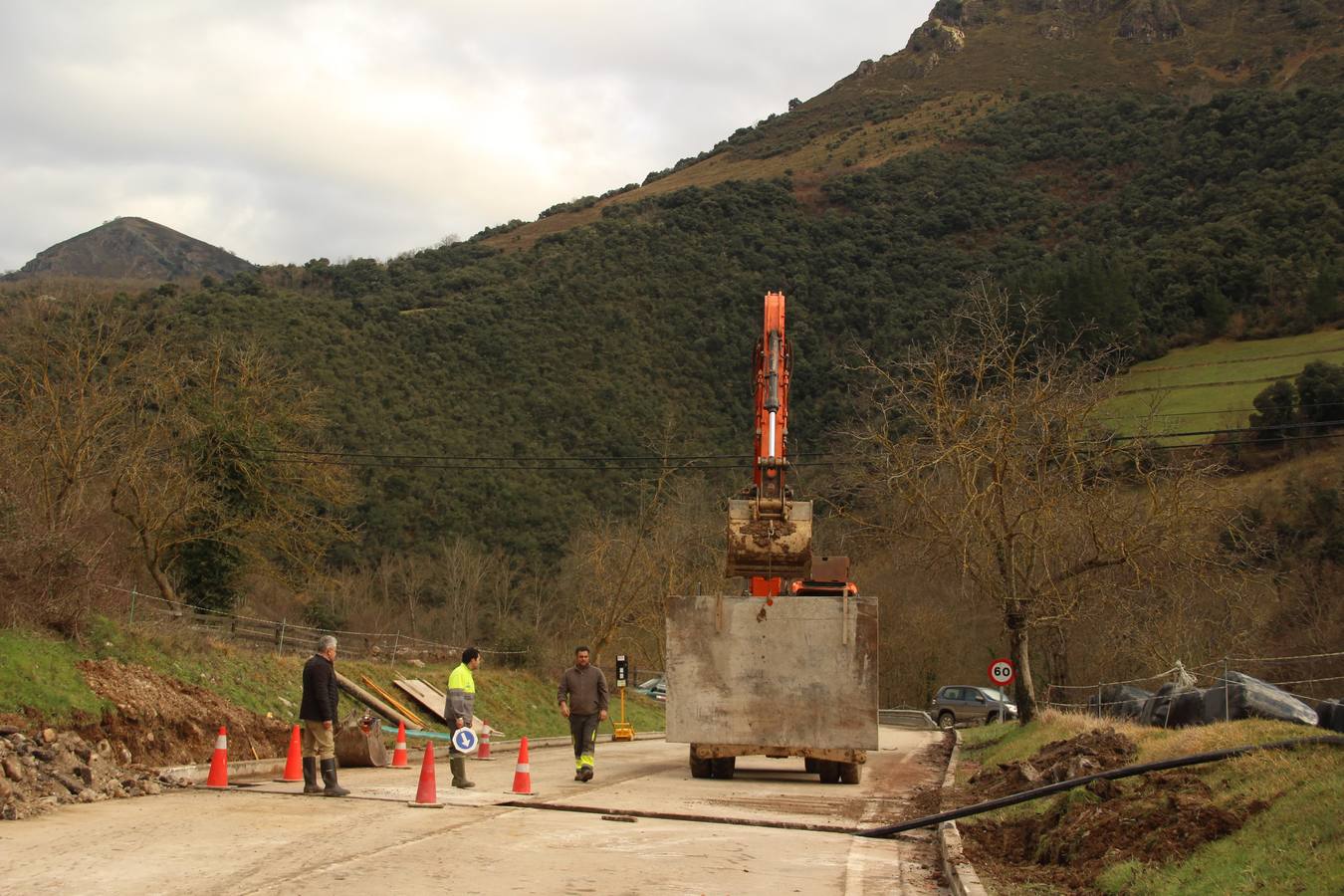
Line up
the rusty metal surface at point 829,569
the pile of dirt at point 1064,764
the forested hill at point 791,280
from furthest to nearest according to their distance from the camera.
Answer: the forested hill at point 791,280 → the rusty metal surface at point 829,569 → the pile of dirt at point 1064,764

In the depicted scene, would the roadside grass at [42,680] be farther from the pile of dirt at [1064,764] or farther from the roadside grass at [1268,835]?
the roadside grass at [1268,835]

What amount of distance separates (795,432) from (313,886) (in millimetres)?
60542

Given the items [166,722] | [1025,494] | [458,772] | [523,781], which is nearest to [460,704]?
[458,772]

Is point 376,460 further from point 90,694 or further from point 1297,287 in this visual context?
point 1297,287

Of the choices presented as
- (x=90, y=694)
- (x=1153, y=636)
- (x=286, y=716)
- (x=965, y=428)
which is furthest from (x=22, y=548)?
(x=1153, y=636)

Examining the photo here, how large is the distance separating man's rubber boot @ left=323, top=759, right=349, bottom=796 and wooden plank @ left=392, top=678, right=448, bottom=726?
14377mm

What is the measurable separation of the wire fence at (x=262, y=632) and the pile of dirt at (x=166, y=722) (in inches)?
82.6

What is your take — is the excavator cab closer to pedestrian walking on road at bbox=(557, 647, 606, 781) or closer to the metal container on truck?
the metal container on truck

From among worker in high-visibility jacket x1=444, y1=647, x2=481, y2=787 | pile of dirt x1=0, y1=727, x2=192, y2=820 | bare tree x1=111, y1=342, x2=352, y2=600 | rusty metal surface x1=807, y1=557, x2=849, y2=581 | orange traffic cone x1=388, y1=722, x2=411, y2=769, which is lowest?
orange traffic cone x1=388, y1=722, x2=411, y2=769

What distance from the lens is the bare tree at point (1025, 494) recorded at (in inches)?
939

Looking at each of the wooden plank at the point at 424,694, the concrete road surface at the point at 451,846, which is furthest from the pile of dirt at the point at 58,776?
the wooden plank at the point at 424,694

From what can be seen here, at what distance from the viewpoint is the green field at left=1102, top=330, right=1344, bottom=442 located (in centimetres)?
5319

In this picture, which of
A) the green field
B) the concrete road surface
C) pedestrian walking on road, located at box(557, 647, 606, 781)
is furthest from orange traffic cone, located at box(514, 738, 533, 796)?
the green field

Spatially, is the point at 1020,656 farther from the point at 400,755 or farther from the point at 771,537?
the point at 400,755
